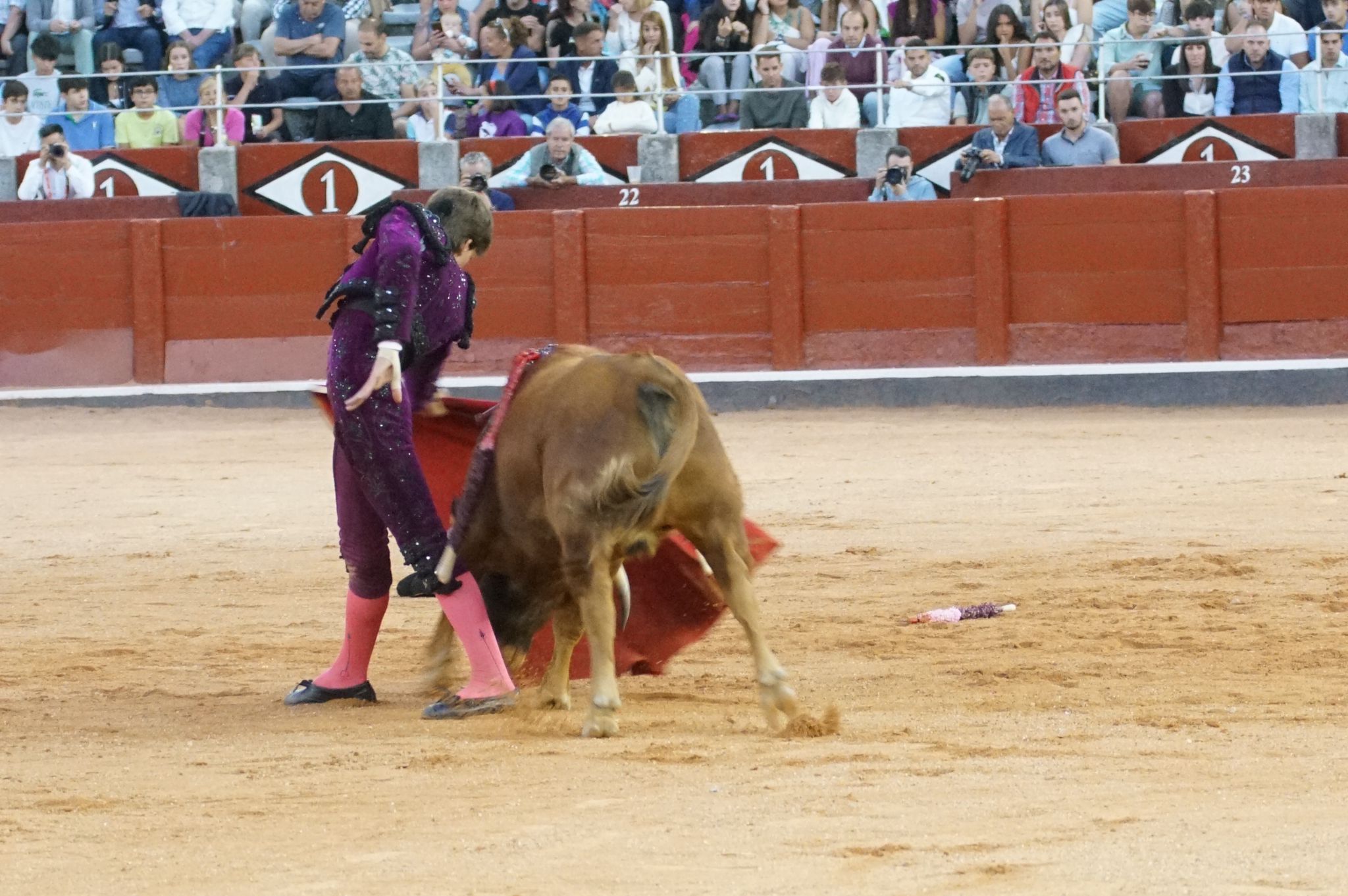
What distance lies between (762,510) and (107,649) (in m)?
3.24

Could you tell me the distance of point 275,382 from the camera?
12383mm

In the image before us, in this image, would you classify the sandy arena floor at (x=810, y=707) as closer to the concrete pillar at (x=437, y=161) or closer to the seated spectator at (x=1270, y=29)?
the seated spectator at (x=1270, y=29)

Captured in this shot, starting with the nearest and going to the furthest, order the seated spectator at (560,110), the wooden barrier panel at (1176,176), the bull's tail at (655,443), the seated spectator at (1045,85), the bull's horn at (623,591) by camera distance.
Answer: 1. the bull's tail at (655,443)
2. the bull's horn at (623,591)
3. the seated spectator at (1045,85)
4. the wooden barrier panel at (1176,176)
5. the seated spectator at (560,110)

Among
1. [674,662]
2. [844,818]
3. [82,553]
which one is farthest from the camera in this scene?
[82,553]

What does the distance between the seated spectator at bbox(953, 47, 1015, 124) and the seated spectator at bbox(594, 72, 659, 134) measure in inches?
77.0

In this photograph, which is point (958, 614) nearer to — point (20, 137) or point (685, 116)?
point (685, 116)

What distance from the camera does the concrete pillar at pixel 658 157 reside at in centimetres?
1240

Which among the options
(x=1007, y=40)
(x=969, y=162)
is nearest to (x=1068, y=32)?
(x=1007, y=40)

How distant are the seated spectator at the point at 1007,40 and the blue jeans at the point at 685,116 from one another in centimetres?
190

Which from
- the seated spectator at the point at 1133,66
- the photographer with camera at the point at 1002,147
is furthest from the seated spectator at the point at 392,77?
the seated spectator at the point at 1133,66

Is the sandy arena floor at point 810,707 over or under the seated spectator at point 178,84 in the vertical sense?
under

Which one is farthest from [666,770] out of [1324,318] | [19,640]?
[1324,318]

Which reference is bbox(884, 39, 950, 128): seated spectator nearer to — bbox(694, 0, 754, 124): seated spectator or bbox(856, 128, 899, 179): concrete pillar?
bbox(856, 128, 899, 179): concrete pillar

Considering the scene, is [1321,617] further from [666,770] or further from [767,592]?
[666,770]
